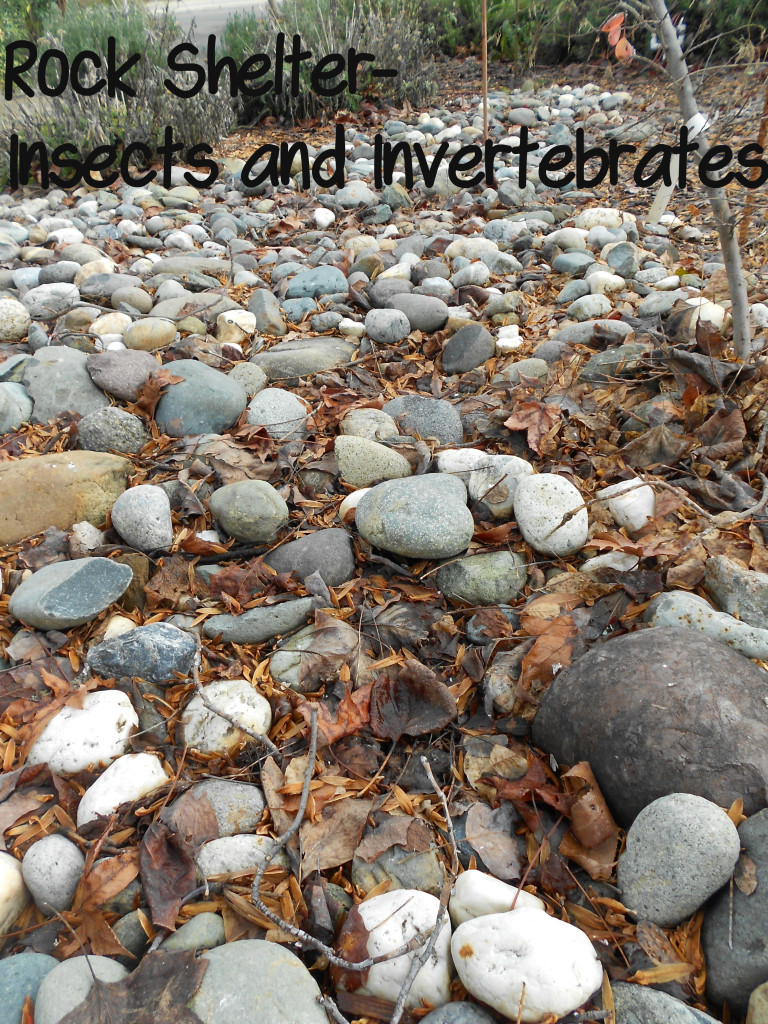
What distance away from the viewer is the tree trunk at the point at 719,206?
7.70ft

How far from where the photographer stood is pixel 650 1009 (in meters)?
1.28

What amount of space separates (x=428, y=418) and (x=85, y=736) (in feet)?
5.87

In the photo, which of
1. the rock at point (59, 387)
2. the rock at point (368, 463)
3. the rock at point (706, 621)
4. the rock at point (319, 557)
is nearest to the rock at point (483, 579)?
the rock at point (319, 557)

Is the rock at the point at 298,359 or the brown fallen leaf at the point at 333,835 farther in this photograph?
the rock at the point at 298,359

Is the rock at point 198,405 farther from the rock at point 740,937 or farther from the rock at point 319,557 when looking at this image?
the rock at point 740,937

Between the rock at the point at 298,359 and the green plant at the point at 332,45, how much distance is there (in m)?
5.69

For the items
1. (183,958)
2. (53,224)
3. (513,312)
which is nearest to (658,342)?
(513,312)

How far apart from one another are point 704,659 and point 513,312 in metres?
2.65

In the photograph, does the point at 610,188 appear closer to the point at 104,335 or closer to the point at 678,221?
the point at 678,221

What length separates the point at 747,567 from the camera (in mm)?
2098

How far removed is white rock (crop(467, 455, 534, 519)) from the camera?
2.45m

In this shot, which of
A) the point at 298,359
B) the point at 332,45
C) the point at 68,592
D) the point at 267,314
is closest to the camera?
the point at 68,592

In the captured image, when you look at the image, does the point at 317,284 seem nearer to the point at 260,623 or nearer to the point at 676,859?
the point at 260,623

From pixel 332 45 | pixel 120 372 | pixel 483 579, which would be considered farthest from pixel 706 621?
pixel 332 45
